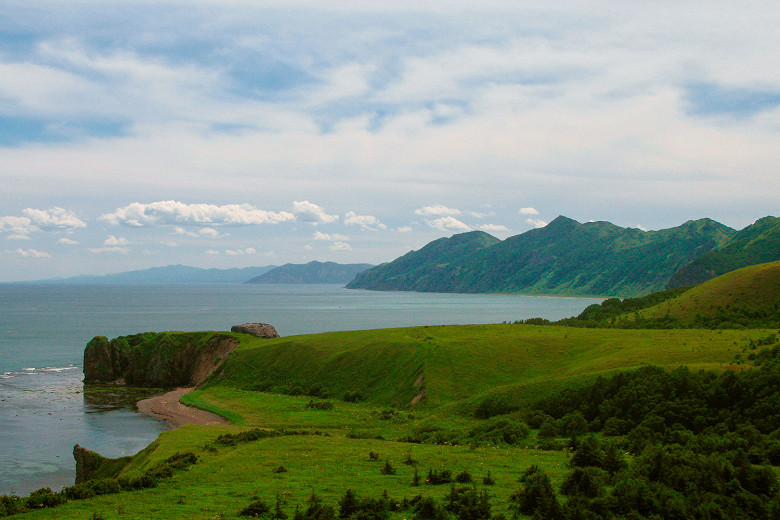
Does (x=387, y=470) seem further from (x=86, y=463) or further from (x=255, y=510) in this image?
(x=86, y=463)

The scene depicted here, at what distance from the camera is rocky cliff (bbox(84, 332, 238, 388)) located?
96.8 metres

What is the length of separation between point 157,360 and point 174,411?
2990 cm

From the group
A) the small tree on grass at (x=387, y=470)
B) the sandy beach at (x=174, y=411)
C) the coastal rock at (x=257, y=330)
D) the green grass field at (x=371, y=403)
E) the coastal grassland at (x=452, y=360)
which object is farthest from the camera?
the coastal rock at (x=257, y=330)

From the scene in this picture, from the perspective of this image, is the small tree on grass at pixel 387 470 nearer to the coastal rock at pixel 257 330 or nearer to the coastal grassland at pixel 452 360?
the coastal grassland at pixel 452 360

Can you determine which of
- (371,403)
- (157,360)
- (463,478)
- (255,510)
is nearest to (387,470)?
(463,478)

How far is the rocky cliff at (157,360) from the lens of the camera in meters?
96.8

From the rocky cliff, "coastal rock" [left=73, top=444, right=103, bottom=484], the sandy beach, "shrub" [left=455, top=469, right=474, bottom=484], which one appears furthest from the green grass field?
the rocky cliff

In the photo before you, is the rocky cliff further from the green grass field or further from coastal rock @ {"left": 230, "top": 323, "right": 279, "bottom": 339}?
the green grass field

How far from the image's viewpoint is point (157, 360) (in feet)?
325

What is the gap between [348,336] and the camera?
3558 inches

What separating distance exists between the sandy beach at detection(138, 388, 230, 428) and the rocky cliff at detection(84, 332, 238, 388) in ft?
32.7

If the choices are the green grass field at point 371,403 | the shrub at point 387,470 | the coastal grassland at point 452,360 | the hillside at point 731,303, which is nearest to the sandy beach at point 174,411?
the green grass field at point 371,403

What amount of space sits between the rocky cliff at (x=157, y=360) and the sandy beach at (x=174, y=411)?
32.7 ft

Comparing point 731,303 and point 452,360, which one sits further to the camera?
point 731,303
